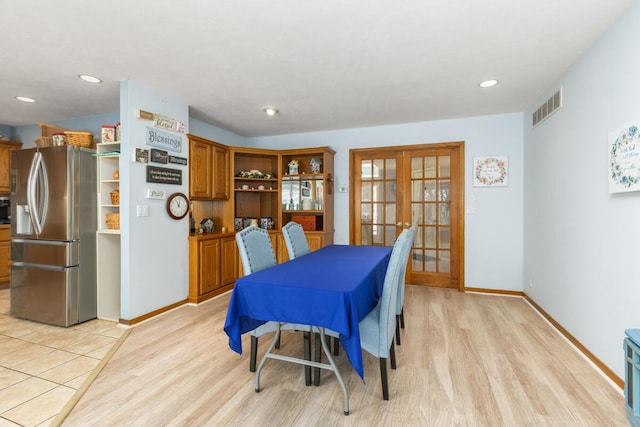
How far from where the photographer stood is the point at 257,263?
2.43m

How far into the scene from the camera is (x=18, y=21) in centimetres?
213

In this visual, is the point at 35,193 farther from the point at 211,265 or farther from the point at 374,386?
the point at 374,386

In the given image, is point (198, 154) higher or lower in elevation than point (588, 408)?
higher

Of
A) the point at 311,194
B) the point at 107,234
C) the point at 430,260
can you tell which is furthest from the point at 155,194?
the point at 430,260

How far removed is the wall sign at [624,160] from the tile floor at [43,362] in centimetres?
377

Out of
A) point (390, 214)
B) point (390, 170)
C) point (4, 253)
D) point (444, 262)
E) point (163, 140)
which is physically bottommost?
point (444, 262)

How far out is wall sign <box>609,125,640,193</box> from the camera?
1.91 metres

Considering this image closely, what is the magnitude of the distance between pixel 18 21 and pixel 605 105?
4.16 metres

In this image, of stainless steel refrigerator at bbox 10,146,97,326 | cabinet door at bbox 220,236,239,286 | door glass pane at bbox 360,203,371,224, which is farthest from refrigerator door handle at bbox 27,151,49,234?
door glass pane at bbox 360,203,371,224

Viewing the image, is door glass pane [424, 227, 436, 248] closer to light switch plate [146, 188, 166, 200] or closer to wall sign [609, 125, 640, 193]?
wall sign [609, 125, 640, 193]

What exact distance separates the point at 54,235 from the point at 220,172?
1.99 meters

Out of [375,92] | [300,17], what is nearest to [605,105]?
[375,92]

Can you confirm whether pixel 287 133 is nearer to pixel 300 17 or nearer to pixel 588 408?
pixel 300 17

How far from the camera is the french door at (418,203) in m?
4.55
